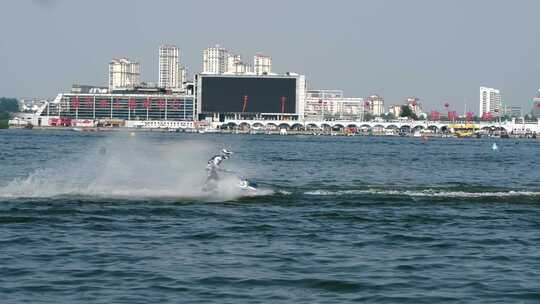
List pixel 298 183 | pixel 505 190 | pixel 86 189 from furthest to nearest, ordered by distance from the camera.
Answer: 1. pixel 298 183
2. pixel 505 190
3. pixel 86 189

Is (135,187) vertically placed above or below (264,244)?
→ above

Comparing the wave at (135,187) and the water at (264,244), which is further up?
the wave at (135,187)

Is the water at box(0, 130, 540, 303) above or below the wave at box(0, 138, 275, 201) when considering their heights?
below

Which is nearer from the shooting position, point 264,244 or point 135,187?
point 264,244

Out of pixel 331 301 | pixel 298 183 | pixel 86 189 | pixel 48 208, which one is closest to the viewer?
pixel 331 301

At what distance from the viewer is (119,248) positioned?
18.1 metres

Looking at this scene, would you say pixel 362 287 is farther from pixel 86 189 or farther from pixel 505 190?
pixel 505 190

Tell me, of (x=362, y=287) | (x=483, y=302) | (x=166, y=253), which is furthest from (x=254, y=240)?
(x=483, y=302)

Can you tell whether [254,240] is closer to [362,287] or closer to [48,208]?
[362,287]

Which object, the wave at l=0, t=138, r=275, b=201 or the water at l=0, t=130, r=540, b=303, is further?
the wave at l=0, t=138, r=275, b=201

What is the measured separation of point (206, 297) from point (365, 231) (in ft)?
25.4

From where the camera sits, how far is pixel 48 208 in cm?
2442

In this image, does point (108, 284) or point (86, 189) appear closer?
point (108, 284)

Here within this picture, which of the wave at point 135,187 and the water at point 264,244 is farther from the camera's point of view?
the wave at point 135,187
